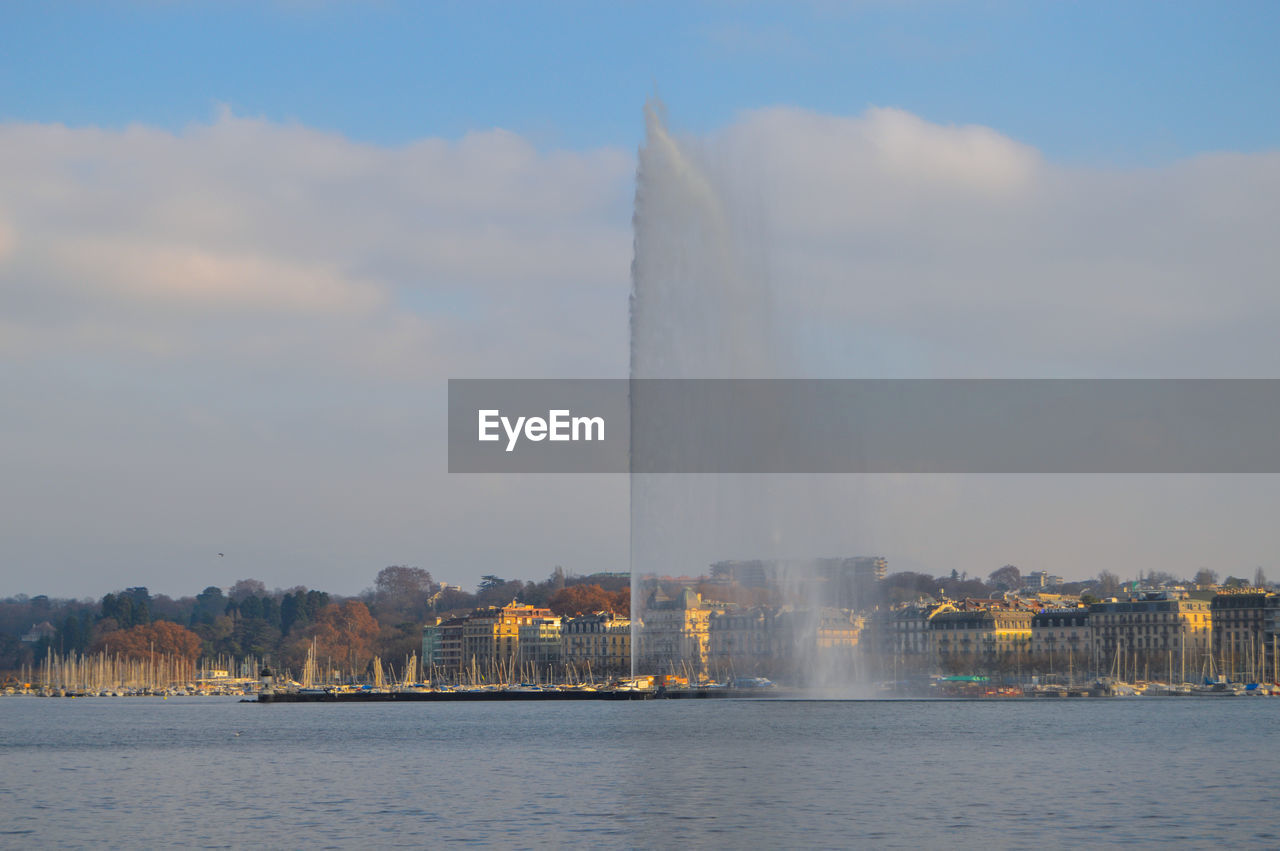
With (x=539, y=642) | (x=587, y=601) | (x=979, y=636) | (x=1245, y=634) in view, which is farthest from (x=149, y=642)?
(x=1245, y=634)

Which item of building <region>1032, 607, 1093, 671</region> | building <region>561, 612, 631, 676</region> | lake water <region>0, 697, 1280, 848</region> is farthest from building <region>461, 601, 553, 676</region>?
lake water <region>0, 697, 1280, 848</region>

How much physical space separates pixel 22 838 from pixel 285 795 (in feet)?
29.3

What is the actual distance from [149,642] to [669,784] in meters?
158

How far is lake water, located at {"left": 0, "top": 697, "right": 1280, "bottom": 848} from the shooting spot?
2925 cm

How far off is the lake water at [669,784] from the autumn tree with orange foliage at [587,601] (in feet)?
358

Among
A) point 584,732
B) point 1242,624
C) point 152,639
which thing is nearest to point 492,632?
point 152,639

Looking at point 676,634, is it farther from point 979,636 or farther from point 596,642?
point 979,636

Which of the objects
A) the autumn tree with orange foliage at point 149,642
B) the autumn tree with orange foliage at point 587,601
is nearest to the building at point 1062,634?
the autumn tree with orange foliage at point 587,601

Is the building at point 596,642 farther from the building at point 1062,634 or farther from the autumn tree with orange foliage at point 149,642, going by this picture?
the autumn tree with orange foliage at point 149,642

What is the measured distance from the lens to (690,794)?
117 ft

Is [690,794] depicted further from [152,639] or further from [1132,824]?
[152,639]

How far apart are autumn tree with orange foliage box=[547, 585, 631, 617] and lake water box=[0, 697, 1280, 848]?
358ft

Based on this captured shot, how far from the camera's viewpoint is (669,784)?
38219 mm

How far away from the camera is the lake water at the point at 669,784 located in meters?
29.2
